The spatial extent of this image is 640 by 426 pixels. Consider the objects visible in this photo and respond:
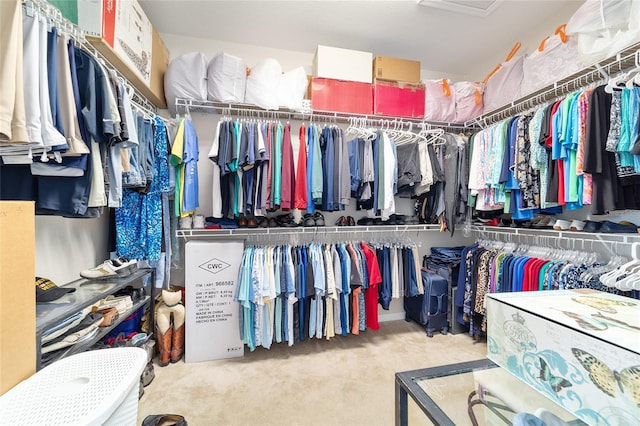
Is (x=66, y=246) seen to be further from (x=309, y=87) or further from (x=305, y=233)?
(x=309, y=87)

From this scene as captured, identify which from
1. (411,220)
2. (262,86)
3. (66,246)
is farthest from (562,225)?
(66,246)

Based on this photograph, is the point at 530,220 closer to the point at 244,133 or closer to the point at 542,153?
the point at 542,153

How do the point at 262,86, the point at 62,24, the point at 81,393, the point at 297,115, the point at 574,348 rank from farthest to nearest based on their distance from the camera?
1. the point at 297,115
2. the point at 262,86
3. the point at 62,24
4. the point at 81,393
5. the point at 574,348

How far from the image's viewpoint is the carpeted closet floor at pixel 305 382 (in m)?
1.65

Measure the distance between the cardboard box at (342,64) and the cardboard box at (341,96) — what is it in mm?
53

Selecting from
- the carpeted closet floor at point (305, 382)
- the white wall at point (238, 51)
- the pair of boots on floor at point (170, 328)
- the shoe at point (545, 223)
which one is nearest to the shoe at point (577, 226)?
the shoe at point (545, 223)

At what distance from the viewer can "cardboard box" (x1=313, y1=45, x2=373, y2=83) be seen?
256 cm

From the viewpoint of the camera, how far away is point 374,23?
8.18ft

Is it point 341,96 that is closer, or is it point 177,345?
point 177,345

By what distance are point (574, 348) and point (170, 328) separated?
250 cm

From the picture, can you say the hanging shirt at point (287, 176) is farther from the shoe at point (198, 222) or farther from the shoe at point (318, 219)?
the shoe at point (198, 222)

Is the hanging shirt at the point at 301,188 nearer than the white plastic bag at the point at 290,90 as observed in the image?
Yes

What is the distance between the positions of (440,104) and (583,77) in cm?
110

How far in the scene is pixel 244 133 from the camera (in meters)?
2.23
